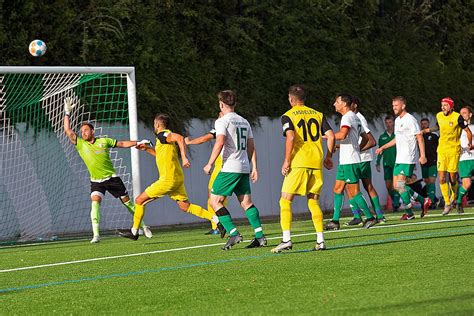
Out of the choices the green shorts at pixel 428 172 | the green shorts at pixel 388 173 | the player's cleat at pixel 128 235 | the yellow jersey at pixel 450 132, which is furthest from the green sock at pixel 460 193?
the player's cleat at pixel 128 235

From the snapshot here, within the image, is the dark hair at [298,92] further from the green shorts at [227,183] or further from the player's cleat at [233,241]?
the player's cleat at [233,241]

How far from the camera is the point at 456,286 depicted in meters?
9.38

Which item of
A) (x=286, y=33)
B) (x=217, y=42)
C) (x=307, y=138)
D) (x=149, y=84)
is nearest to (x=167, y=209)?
(x=149, y=84)

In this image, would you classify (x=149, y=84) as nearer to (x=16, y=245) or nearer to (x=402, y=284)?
(x=16, y=245)

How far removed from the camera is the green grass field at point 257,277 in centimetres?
880

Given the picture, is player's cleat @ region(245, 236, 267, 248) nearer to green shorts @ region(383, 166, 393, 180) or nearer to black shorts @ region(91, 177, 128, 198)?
black shorts @ region(91, 177, 128, 198)

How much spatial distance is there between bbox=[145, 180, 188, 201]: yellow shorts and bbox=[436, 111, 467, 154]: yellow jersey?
6284 mm

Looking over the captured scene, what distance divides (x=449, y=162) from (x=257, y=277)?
41.0 feet

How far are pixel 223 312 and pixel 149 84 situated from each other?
18369 millimetres

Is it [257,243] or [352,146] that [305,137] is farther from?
[352,146]

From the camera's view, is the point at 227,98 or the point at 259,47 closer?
the point at 227,98

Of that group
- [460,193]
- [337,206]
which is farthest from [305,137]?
[460,193]

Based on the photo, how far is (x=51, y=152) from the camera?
2380 cm

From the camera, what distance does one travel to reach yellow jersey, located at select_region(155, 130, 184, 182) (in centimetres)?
1845
